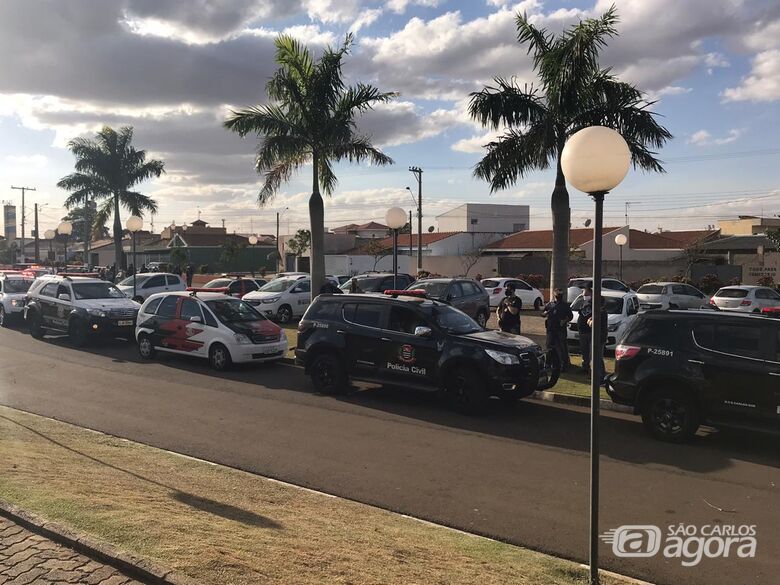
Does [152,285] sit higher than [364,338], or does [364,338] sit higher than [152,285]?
[152,285]

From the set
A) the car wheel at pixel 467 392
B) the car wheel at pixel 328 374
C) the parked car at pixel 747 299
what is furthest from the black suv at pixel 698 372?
the parked car at pixel 747 299

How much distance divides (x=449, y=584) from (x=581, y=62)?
13.0m

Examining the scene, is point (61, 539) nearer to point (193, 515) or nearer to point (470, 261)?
point (193, 515)

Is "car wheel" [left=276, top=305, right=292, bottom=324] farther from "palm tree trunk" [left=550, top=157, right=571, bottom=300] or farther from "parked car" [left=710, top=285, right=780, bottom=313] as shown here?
"parked car" [left=710, top=285, right=780, bottom=313]

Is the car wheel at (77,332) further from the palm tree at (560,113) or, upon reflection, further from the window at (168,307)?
the palm tree at (560,113)

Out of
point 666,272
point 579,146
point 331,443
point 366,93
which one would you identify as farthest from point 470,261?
point 579,146

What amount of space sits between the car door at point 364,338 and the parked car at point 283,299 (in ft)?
34.6

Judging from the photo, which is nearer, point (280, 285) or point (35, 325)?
point (35, 325)

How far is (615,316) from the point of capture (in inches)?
617

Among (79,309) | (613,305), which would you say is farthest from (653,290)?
(79,309)

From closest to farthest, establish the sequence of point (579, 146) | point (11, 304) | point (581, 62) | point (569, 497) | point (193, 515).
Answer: point (579, 146)
point (193, 515)
point (569, 497)
point (581, 62)
point (11, 304)

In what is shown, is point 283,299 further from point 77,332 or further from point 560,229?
point 560,229

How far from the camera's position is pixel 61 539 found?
14.0 ft

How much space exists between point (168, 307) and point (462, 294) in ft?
27.5
